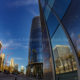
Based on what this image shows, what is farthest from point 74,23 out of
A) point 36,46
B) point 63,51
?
point 36,46

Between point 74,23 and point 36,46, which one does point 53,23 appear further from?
point 36,46

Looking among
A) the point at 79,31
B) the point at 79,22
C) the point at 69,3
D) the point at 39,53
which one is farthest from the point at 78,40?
the point at 39,53

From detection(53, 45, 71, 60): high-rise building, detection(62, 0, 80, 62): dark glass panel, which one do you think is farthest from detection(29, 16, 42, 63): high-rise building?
detection(62, 0, 80, 62): dark glass panel

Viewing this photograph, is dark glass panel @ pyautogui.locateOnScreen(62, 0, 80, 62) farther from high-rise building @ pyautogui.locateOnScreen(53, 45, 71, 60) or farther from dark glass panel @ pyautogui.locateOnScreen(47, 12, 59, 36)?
dark glass panel @ pyautogui.locateOnScreen(47, 12, 59, 36)

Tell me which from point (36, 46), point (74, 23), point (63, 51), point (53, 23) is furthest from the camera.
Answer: point (36, 46)

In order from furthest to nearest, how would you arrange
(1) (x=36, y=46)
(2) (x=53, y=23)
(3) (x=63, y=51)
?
(1) (x=36, y=46)
(2) (x=53, y=23)
(3) (x=63, y=51)

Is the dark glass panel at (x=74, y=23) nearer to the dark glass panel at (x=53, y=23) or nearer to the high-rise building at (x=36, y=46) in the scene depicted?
the dark glass panel at (x=53, y=23)

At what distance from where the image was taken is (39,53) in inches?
1742

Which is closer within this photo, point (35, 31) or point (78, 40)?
point (78, 40)

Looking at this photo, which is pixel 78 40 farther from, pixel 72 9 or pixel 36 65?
pixel 36 65

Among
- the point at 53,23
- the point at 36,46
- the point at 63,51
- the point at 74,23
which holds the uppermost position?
the point at 36,46

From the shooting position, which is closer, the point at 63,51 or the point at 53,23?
the point at 63,51

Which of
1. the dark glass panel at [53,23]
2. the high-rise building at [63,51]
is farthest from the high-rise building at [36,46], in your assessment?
the high-rise building at [63,51]

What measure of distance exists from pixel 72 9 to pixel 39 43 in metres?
42.6
